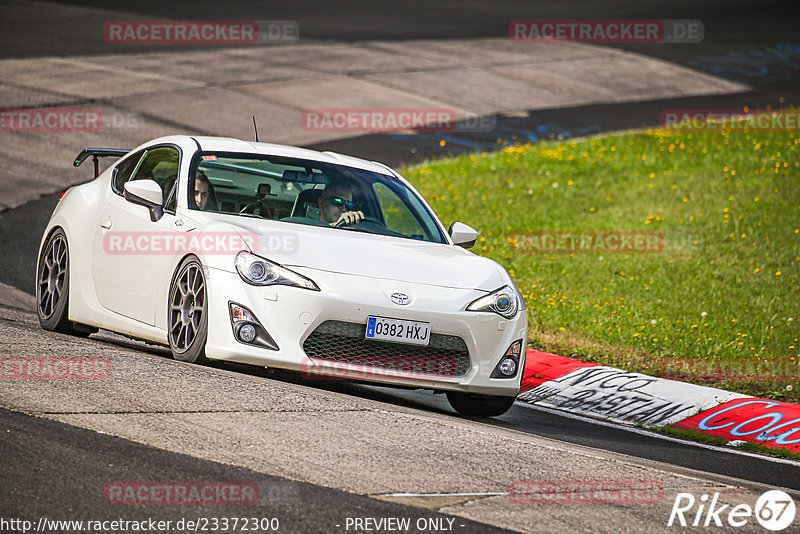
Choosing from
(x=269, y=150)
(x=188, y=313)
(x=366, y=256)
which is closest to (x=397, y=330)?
(x=366, y=256)

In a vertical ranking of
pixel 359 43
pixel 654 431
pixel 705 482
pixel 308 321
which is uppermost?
pixel 359 43

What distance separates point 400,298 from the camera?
284 inches

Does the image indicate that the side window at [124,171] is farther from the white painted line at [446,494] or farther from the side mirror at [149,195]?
the white painted line at [446,494]

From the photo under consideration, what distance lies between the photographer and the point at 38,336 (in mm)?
7797

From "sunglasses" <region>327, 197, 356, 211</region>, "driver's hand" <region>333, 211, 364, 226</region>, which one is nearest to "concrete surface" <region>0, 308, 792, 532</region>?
"driver's hand" <region>333, 211, 364, 226</region>

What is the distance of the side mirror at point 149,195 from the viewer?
26.2 ft

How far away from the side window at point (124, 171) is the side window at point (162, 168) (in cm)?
10

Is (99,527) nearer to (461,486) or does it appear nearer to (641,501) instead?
(461,486)

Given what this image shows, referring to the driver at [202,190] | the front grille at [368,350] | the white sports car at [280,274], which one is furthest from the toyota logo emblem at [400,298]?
the driver at [202,190]

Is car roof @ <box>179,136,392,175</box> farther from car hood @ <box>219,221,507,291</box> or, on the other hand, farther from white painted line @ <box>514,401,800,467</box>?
white painted line @ <box>514,401,800,467</box>

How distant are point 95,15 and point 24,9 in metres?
1.79

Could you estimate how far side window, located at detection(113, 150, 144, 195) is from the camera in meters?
8.96

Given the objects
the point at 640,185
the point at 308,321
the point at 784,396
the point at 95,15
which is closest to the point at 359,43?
the point at 95,15

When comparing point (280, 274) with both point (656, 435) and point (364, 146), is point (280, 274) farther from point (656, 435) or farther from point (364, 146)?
point (364, 146)
